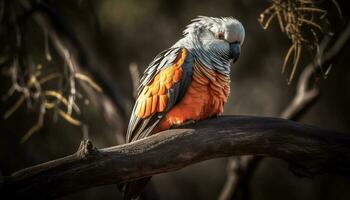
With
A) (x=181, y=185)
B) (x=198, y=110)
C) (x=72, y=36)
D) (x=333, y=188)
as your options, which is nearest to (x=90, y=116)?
(x=181, y=185)

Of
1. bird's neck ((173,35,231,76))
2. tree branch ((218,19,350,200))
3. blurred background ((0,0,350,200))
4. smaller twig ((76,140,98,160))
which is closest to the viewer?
smaller twig ((76,140,98,160))

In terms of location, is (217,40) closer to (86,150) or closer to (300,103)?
(86,150)

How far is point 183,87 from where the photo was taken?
427 centimetres

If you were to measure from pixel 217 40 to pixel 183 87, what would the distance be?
24.3 inches

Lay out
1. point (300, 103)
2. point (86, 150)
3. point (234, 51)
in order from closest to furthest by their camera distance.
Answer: point (86, 150) < point (234, 51) < point (300, 103)

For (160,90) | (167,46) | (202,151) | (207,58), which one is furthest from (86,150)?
(167,46)

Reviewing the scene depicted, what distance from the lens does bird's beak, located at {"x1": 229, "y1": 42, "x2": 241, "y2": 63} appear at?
4.54 m

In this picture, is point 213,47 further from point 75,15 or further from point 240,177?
point 75,15

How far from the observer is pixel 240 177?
6.29 meters

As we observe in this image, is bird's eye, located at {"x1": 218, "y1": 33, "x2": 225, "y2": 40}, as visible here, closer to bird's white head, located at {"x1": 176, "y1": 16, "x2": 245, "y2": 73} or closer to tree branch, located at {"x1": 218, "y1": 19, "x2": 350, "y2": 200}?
bird's white head, located at {"x1": 176, "y1": 16, "x2": 245, "y2": 73}

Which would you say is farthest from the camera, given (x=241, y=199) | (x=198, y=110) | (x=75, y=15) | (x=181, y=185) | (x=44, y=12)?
(x=181, y=185)

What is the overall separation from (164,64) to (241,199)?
290 cm

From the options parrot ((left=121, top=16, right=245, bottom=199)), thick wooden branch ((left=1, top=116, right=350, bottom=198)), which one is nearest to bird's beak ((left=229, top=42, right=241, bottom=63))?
parrot ((left=121, top=16, right=245, bottom=199))

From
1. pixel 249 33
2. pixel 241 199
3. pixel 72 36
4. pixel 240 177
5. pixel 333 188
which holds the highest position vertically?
pixel 72 36
